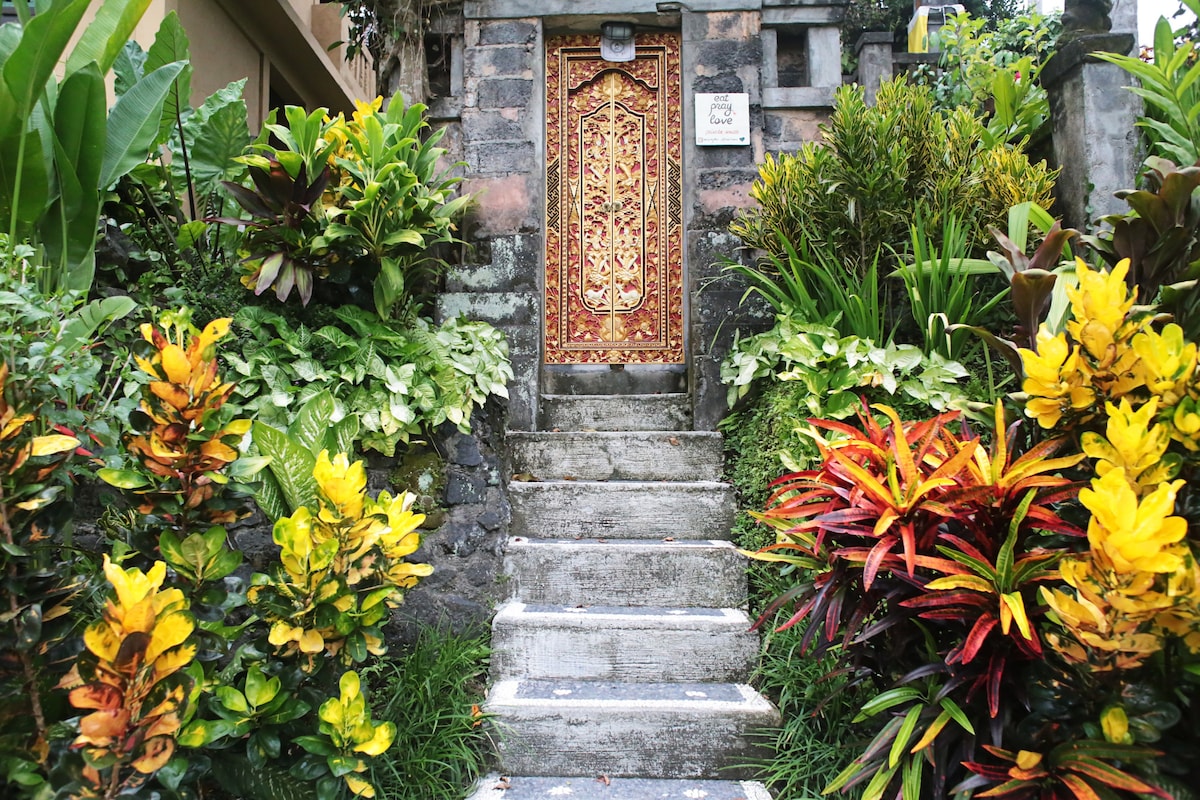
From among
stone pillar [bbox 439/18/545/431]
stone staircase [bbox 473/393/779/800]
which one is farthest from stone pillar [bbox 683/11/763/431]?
stone pillar [bbox 439/18/545/431]

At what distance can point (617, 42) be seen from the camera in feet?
13.6

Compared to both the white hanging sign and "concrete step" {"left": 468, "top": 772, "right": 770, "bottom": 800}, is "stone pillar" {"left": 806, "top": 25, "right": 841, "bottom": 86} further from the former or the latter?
"concrete step" {"left": 468, "top": 772, "right": 770, "bottom": 800}

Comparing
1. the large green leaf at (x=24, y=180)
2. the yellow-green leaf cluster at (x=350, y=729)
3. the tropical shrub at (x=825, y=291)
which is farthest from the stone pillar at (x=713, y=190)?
the large green leaf at (x=24, y=180)

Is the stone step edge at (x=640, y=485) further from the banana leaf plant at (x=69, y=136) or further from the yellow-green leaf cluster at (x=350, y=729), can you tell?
the banana leaf plant at (x=69, y=136)

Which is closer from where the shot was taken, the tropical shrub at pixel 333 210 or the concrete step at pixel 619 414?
the tropical shrub at pixel 333 210

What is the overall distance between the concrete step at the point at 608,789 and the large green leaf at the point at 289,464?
1014mm

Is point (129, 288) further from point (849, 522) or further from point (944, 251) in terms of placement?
point (944, 251)

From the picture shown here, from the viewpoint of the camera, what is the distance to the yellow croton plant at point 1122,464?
1212 millimetres

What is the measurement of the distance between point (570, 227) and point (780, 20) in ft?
5.39

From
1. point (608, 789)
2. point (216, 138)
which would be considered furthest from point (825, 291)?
point (216, 138)

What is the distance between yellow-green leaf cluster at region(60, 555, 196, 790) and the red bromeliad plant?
4.58 ft

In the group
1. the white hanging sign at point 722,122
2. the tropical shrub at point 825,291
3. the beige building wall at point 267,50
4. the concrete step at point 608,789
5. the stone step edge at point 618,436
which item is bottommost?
the concrete step at point 608,789

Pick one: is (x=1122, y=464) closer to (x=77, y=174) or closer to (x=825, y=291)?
(x=825, y=291)

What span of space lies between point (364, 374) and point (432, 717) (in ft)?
4.06
